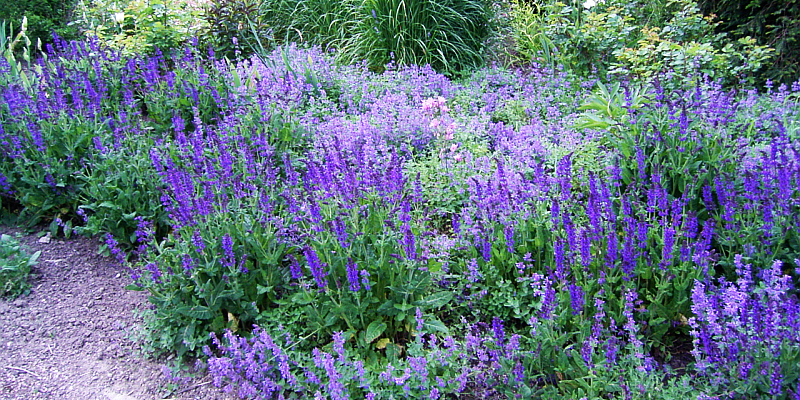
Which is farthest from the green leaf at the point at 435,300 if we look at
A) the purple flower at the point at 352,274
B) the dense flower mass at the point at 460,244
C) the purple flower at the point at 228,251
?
the purple flower at the point at 228,251

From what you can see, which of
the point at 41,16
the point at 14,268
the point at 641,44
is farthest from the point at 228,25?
the point at 641,44

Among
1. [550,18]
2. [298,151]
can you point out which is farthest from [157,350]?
[550,18]

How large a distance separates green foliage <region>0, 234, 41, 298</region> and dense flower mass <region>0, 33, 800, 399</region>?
407 millimetres

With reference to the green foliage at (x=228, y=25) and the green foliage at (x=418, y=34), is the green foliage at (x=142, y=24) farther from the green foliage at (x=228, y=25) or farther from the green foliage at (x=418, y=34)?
the green foliage at (x=418, y=34)

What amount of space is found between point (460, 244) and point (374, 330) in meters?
0.71

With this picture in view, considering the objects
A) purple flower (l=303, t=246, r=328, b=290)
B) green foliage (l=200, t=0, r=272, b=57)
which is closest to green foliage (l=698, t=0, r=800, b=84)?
purple flower (l=303, t=246, r=328, b=290)

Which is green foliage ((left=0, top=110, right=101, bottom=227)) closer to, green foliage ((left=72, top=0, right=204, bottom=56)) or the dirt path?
the dirt path

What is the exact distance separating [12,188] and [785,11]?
6353 mm

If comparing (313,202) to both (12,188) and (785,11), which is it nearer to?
(12,188)

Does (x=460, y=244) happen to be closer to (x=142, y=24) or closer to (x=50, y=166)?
(x=50, y=166)

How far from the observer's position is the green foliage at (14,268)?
3.66 metres

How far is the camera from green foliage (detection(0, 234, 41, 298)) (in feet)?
12.0

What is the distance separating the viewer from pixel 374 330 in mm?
2848

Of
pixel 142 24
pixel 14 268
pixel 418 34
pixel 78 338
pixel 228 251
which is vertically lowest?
pixel 78 338
